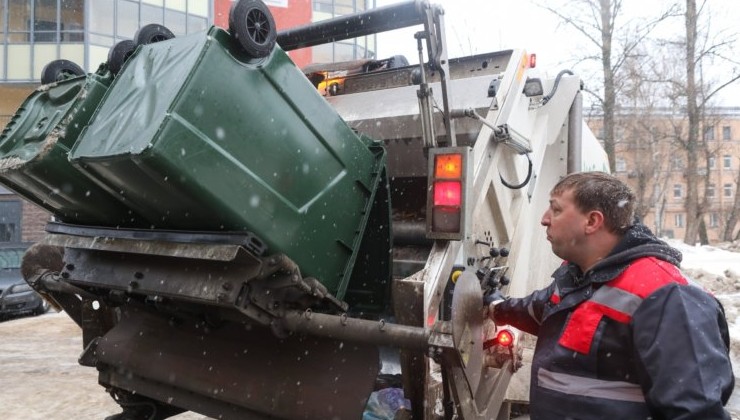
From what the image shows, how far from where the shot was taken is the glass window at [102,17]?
18.9 metres

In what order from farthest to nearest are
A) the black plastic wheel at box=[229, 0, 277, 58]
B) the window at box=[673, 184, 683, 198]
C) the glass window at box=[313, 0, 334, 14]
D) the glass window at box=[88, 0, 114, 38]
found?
the window at box=[673, 184, 683, 198] → the glass window at box=[313, 0, 334, 14] → the glass window at box=[88, 0, 114, 38] → the black plastic wheel at box=[229, 0, 277, 58]

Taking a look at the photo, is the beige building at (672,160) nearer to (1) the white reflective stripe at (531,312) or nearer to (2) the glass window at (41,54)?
(1) the white reflective stripe at (531,312)

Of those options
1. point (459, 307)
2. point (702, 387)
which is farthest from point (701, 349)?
point (459, 307)

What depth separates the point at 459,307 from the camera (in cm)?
200

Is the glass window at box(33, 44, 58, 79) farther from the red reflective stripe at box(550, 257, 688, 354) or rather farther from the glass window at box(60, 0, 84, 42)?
the red reflective stripe at box(550, 257, 688, 354)

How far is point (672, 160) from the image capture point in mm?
38562

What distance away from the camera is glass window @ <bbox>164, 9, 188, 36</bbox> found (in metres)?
19.8

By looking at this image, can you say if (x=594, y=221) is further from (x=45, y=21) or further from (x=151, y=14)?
(x=45, y=21)

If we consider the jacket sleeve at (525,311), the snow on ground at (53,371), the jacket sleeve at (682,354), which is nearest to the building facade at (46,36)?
the snow on ground at (53,371)

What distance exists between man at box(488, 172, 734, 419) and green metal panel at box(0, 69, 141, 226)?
168 centimetres

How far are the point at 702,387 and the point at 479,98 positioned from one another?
7.27ft

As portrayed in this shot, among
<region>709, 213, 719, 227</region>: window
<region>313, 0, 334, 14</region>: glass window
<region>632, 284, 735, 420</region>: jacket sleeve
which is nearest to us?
<region>632, 284, 735, 420</region>: jacket sleeve

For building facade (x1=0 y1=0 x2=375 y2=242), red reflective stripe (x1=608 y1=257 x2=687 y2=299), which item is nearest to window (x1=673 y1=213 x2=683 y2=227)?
building facade (x1=0 y1=0 x2=375 y2=242)

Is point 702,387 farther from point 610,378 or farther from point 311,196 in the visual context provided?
point 311,196
